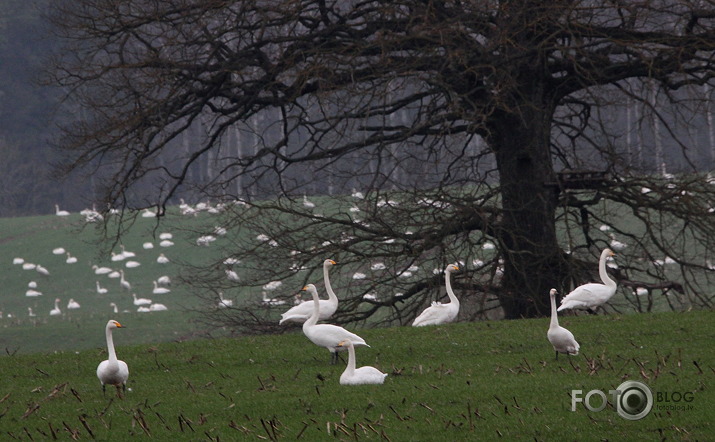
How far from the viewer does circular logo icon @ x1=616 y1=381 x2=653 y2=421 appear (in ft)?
30.4

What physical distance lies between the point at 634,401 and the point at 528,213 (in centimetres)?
1011

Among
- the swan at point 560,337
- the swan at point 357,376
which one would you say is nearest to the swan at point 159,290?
the swan at point 560,337

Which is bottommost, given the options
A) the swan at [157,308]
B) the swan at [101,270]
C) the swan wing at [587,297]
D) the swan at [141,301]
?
the swan at [157,308]

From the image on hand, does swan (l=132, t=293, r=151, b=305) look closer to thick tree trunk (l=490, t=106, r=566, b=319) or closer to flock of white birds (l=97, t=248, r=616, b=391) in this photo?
thick tree trunk (l=490, t=106, r=566, b=319)

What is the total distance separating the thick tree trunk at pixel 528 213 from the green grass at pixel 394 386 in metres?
3.26

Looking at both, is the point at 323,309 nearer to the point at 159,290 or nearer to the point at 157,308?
the point at 157,308

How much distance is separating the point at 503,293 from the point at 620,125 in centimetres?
6072

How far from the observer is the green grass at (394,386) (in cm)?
921

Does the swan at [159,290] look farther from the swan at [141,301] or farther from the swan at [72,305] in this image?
the swan at [72,305]

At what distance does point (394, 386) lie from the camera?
1106 centimetres

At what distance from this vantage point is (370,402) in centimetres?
1020

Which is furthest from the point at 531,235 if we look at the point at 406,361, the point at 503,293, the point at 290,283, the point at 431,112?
the point at 406,361

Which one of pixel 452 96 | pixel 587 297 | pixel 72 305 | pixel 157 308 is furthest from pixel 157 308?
pixel 587 297

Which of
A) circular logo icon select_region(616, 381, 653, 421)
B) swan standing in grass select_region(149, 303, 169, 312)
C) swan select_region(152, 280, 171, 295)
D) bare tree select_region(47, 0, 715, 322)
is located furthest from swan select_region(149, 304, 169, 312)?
circular logo icon select_region(616, 381, 653, 421)
